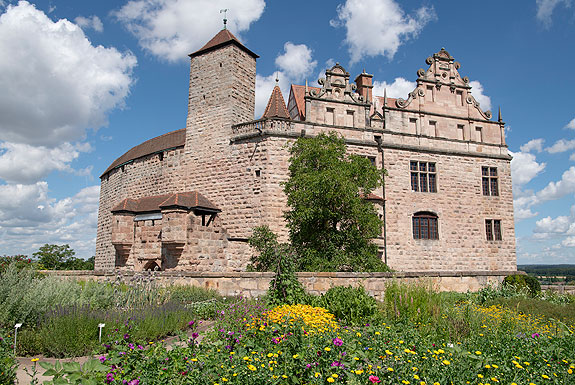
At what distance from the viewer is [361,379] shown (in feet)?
14.0

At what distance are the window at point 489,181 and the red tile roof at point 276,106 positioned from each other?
12.8 m

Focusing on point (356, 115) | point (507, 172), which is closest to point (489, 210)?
point (507, 172)

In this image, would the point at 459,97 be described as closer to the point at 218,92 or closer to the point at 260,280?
the point at 218,92

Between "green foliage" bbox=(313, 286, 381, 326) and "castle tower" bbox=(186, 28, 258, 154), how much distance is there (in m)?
13.2

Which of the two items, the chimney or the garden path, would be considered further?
the chimney

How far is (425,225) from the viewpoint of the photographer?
21.8m

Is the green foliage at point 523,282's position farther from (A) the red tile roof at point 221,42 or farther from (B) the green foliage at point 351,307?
(A) the red tile roof at point 221,42

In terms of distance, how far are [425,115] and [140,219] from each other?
1741cm

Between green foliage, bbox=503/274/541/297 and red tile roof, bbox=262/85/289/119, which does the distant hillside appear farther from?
red tile roof, bbox=262/85/289/119

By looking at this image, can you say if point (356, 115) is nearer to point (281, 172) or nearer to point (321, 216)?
point (281, 172)

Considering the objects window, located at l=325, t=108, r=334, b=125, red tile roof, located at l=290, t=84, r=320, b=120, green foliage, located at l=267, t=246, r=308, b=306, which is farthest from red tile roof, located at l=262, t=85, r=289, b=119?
green foliage, located at l=267, t=246, r=308, b=306

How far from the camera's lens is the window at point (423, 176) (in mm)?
22172

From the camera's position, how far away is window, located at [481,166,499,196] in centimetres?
2353

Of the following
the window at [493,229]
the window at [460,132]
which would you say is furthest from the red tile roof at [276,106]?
the window at [493,229]
